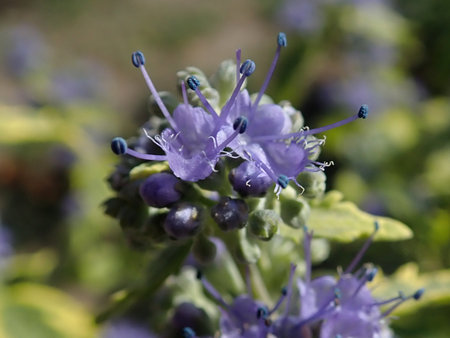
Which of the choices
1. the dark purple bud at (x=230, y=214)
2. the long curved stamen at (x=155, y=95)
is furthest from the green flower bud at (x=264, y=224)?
the long curved stamen at (x=155, y=95)

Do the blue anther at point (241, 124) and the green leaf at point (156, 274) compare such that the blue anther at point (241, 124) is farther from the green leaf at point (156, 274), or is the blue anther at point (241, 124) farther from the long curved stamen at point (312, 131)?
the green leaf at point (156, 274)

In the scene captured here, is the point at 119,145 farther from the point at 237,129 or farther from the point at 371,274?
the point at 371,274

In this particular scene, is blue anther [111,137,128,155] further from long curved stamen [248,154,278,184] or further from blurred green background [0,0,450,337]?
blurred green background [0,0,450,337]

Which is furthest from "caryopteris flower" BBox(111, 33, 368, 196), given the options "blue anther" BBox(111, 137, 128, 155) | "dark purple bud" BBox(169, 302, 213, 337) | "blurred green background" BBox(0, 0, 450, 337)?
"blurred green background" BBox(0, 0, 450, 337)

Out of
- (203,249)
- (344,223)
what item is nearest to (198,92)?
(203,249)

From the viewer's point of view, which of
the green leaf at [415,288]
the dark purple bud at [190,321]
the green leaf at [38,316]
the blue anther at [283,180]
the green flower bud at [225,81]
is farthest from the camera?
the green leaf at [38,316]

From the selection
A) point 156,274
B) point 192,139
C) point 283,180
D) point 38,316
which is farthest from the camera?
point 38,316
